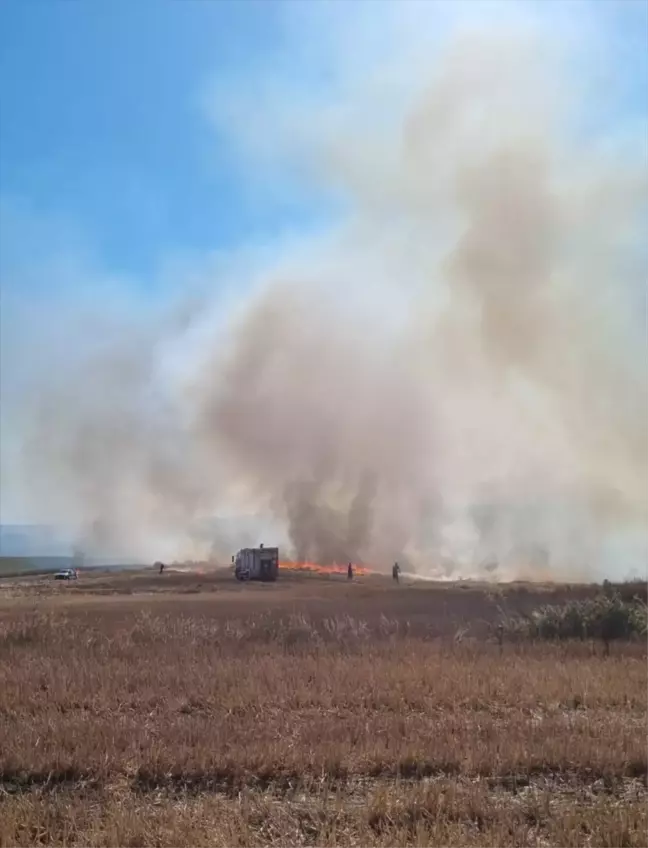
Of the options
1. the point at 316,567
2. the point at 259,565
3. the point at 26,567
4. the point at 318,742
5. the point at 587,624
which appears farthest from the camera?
the point at 26,567

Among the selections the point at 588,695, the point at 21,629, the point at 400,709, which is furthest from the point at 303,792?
the point at 21,629

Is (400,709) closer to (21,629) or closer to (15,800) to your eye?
(15,800)

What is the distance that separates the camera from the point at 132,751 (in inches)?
314

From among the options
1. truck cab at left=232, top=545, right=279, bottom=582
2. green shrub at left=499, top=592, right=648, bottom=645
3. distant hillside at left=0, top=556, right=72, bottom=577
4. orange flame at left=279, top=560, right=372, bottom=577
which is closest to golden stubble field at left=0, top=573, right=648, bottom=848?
green shrub at left=499, top=592, right=648, bottom=645

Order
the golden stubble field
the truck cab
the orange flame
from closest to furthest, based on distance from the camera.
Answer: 1. the golden stubble field
2. the truck cab
3. the orange flame

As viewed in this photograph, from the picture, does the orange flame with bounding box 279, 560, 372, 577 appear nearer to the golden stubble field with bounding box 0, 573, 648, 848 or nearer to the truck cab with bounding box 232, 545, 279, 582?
the truck cab with bounding box 232, 545, 279, 582

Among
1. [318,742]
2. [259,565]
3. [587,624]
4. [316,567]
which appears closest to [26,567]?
[316,567]

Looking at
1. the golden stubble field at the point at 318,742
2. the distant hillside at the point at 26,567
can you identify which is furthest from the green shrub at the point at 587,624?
the distant hillside at the point at 26,567

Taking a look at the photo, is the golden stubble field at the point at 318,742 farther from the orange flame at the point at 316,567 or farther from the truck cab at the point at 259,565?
the orange flame at the point at 316,567

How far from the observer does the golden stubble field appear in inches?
244

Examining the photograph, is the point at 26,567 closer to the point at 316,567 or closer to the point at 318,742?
the point at 316,567

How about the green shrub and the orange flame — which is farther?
the orange flame

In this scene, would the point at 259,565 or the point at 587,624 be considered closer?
the point at 587,624

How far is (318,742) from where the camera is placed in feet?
27.7
